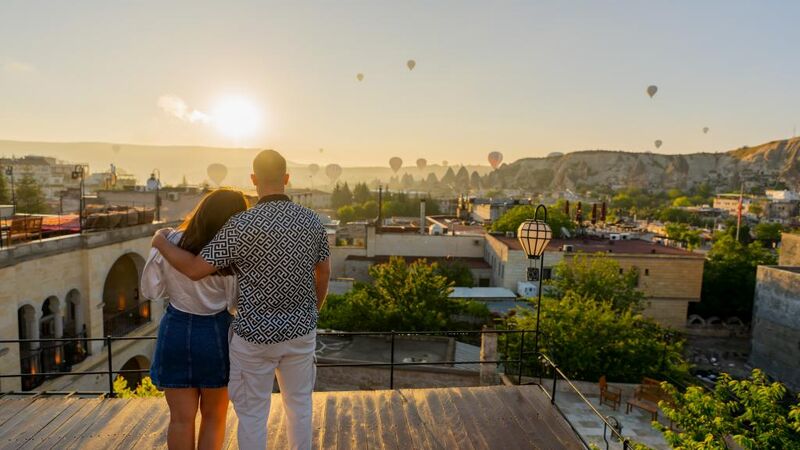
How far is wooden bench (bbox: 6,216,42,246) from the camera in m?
13.5

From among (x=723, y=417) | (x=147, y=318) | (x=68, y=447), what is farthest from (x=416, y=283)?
(x=68, y=447)

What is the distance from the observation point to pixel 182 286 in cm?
315

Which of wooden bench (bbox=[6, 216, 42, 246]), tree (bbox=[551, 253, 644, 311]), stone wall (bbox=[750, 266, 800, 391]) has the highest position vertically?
wooden bench (bbox=[6, 216, 42, 246])

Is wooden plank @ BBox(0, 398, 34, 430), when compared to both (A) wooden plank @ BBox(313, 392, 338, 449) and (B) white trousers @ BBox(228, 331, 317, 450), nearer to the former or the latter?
(A) wooden plank @ BBox(313, 392, 338, 449)

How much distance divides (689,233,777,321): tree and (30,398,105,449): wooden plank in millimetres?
41536

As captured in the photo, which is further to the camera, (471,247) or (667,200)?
(667,200)

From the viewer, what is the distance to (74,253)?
15.4 metres

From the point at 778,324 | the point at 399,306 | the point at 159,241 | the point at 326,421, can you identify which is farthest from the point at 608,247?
the point at 159,241

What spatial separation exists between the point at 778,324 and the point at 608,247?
38.5ft

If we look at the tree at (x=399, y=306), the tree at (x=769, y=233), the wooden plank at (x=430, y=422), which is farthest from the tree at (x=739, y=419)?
the tree at (x=769, y=233)

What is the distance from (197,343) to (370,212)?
9165cm

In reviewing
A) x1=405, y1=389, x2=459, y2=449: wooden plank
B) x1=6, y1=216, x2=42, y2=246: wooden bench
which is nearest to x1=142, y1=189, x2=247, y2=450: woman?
x1=405, y1=389, x2=459, y2=449: wooden plank

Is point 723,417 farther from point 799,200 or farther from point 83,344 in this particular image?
point 799,200

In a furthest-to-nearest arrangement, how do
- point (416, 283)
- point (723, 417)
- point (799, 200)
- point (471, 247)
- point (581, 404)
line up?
point (799, 200) → point (471, 247) → point (416, 283) → point (581, 404) → point (723, 417)
